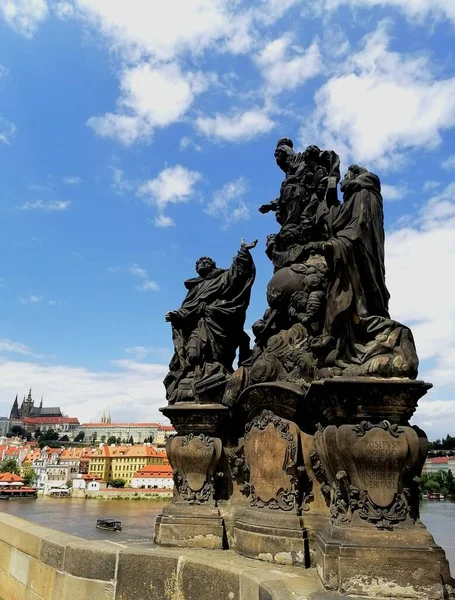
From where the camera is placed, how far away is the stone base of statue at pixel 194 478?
5488mm

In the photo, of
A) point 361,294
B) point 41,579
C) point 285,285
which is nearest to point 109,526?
point 41,579

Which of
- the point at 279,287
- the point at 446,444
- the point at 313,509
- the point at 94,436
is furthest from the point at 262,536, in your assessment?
the point at 94,436

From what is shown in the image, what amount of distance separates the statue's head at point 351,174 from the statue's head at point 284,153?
6.78ft

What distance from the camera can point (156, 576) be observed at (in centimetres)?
464

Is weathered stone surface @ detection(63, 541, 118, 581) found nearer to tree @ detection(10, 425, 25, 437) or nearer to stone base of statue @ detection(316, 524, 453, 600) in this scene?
stone base of statue @ detection(316, 524, 453, 600)

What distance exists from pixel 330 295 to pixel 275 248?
2.23m

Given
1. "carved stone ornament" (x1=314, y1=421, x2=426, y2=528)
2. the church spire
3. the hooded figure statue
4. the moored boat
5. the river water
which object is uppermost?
the church spire

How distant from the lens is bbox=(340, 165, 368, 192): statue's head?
17.0 feet

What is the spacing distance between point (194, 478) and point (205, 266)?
2.74 meters

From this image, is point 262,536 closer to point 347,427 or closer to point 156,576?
point 156,576

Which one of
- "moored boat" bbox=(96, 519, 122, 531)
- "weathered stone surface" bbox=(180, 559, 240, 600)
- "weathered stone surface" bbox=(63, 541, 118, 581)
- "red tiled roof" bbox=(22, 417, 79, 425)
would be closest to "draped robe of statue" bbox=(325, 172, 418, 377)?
"weathered stone surface" bbox=(180, 559, 240, 600)

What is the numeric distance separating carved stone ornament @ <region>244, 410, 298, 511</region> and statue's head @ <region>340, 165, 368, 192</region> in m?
2.34

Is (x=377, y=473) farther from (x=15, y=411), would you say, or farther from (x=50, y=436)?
(x=15, y=411)

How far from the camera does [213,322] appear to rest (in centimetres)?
658
